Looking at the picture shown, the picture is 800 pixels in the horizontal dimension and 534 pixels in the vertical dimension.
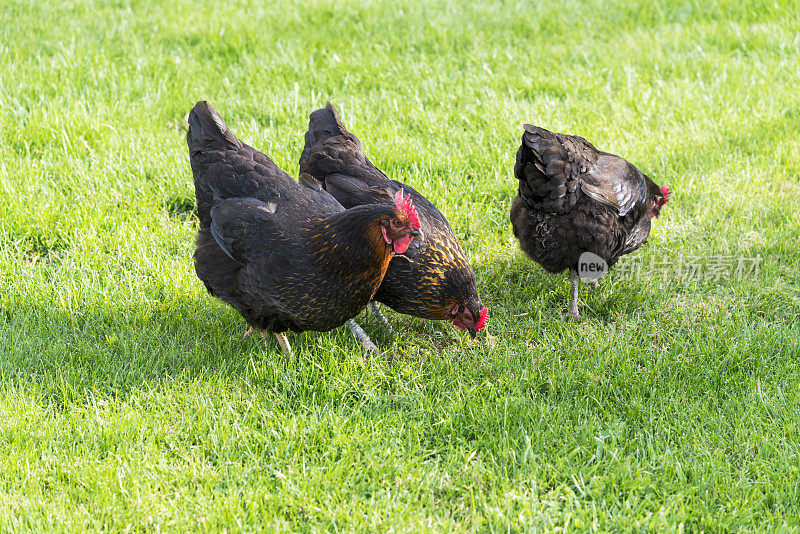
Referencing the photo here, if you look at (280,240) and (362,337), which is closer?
(280,240)

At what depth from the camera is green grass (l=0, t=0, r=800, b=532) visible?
3.10 meters

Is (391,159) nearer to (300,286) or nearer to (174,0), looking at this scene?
(300,286)

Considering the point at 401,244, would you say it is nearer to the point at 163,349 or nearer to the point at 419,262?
the point at 419,262

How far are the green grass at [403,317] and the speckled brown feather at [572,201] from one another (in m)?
0.44

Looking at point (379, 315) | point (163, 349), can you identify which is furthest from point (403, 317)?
point (163, 349)

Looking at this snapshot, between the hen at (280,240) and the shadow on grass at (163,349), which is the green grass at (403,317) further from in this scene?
the hen at (280,240)

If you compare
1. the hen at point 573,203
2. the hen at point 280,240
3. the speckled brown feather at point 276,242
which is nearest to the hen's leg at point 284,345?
the hen at point 280,240

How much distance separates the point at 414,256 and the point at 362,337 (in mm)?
673

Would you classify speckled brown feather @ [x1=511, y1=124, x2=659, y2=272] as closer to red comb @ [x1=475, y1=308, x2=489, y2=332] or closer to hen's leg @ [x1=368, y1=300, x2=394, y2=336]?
red comb @ [x1=475, y1=308, x2=489, y2=332]

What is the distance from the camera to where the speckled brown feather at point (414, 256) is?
12.2 feet

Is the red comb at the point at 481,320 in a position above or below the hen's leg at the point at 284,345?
above

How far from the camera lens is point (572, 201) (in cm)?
397

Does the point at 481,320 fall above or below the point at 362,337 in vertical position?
above

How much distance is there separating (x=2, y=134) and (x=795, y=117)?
657 cm
